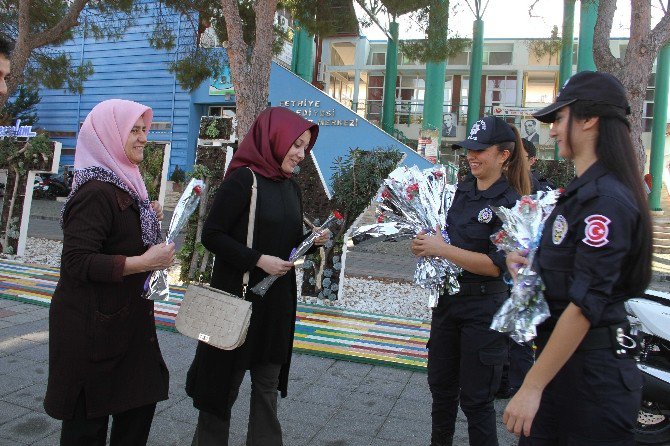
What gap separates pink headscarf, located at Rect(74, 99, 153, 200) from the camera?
222cm

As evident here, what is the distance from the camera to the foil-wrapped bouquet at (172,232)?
235 cm

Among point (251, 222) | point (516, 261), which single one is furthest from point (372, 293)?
point (516, 261)

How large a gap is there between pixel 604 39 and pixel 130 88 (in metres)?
22.1

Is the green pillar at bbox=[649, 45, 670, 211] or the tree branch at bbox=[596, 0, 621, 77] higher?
the green pillar at bbox=[649, 45, 670, 211]

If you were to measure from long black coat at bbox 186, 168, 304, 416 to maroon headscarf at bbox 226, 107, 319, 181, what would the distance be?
5 cm

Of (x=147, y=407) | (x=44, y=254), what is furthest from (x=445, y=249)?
(x=44, y=254)

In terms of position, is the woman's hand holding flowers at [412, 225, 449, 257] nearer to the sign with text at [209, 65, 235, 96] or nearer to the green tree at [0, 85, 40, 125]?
the sign with text at [209, 65, 235, 96]

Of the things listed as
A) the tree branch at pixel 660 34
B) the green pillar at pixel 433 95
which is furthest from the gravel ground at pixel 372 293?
the green pillar at pixel 433 95

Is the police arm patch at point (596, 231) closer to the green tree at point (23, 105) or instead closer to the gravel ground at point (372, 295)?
the gravel ground at point (372, 295)

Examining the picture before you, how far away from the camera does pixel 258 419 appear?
106 inches

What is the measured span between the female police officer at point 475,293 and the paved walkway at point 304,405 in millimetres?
697

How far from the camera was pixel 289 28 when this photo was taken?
69.1 feet

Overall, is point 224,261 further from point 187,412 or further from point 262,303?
point 187,412

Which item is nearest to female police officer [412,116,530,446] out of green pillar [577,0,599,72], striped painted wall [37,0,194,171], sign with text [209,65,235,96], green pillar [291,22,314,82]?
green pillar [577,0,599,72]
